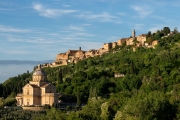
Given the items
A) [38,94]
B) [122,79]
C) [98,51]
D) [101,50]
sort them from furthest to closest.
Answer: [98,51] → [101,50] → [122,79] → [38,94]

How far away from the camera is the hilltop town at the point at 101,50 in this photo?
283 feet

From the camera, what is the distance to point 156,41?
8206 cm

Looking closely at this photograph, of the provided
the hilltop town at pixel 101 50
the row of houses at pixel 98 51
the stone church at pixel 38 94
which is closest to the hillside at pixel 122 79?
the hilltop town at pixel 101 50

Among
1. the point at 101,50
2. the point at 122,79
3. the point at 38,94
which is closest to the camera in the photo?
the point at 38,94

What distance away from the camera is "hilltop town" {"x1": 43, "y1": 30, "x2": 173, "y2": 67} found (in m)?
86.4

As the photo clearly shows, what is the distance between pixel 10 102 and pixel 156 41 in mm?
34390

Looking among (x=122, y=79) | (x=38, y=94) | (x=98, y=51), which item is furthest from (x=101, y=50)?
(x=38, y=94)

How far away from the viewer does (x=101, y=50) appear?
9638 centimetres

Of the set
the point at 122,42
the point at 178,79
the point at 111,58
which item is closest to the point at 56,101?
the point at 178,79

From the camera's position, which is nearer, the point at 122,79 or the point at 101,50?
the point at 122,79

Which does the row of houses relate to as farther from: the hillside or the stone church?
the stone church

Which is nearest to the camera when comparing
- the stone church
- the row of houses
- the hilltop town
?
the stone church

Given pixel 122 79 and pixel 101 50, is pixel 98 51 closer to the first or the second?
pixel 101 50

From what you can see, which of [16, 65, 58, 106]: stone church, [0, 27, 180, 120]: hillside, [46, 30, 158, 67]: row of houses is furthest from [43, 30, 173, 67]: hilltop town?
[16, 65, 58, 106]: stone church
